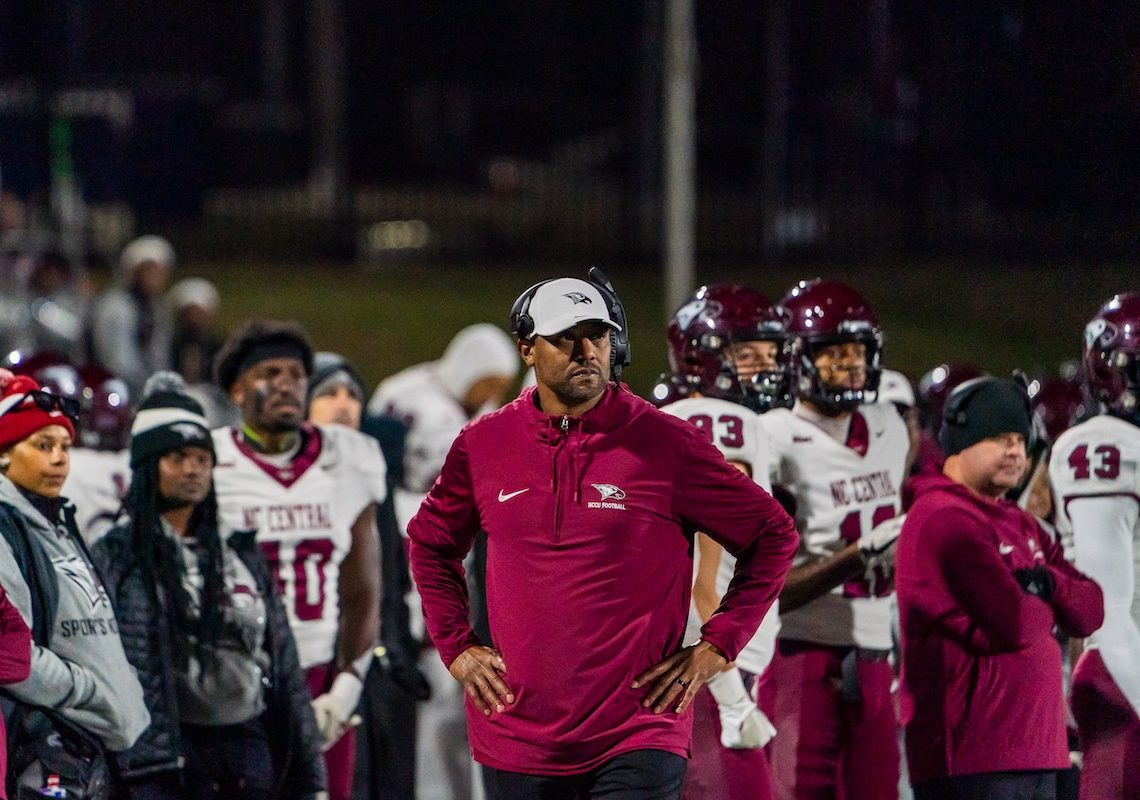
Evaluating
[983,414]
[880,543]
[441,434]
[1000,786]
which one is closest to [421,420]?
[441,434]

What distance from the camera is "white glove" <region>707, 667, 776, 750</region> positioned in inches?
205

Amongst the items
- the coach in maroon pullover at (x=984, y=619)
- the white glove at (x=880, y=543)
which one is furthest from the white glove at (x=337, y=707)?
the coach in maroon pullover at (x=984, y=619)

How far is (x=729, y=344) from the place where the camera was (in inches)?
233

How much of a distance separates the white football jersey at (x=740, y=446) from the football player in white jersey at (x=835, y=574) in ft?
0.73

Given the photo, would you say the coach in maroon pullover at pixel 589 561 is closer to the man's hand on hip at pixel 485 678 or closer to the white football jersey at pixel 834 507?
the man's hand on hip at pixel 485 678

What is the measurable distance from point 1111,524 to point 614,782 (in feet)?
6.24

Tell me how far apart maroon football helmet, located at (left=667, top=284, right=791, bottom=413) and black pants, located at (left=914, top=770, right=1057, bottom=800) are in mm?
1434

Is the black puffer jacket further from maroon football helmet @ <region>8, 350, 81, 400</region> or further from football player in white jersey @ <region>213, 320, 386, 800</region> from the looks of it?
maroon football helmet @ <region>8, 350, 81, 400</region>

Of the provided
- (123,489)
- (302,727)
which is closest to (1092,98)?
(123,489)

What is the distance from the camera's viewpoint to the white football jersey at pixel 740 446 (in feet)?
17.6

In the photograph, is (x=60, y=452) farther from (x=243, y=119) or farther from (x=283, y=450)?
(x=243, y=119)

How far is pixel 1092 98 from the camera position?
12.9 m

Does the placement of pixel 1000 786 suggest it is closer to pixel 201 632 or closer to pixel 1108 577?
pixel 1108 577

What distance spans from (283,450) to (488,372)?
3269 mm
